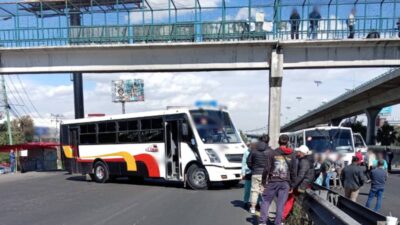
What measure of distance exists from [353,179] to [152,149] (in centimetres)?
846

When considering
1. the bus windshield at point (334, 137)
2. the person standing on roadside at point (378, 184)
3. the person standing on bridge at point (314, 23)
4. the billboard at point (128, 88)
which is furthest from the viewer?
the person standing on bridge at point (314, 23)

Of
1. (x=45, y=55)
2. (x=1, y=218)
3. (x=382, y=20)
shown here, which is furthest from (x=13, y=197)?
(x=382, y=20)

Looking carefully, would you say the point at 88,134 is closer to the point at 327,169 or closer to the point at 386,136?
the point at 327,169

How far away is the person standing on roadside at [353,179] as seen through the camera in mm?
10938

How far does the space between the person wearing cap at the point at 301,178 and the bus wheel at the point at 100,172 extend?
12246mm

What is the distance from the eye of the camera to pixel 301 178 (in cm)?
820

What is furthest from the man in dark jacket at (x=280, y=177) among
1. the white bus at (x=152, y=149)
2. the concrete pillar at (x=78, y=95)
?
the concrete pillar at (x=78, y=95)

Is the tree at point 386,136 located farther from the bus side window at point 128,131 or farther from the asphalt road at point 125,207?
the asphalt road at point 125,207

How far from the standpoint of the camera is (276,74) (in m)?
24.0

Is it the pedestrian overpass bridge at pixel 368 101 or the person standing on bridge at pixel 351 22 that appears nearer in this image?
the person standing on bridge at pixel 351 22

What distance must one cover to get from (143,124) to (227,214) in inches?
319

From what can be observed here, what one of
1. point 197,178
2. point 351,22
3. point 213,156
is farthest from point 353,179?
point 351,22

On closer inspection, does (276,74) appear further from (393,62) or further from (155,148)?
(155,148)

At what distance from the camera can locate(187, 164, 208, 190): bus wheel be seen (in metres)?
15.6
